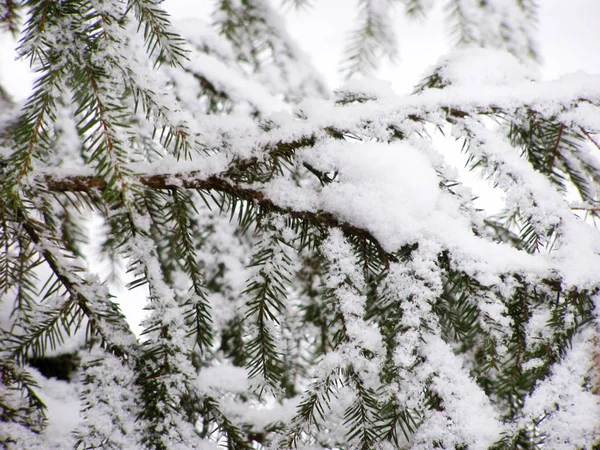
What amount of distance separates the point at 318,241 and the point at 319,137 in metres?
0.20

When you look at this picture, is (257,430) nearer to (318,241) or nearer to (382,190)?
(318,241)

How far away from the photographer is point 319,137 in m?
0.72

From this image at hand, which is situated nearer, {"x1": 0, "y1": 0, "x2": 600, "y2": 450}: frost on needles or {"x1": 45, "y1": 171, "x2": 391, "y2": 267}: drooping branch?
{"x1": 0, "y1": 0, "x2": 600, "y2": 450}: frost on needles

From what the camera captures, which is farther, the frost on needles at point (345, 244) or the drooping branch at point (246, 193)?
the drooping branch at point (246, 193)

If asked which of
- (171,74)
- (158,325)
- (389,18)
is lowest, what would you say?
(158,325)

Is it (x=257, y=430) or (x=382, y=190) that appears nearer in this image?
(x=382, y=190)

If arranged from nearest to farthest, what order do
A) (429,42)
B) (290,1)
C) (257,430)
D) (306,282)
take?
(257,430) → (306,282) → (290,1) → (429,42)

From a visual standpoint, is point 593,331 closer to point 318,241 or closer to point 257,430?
point 318,241

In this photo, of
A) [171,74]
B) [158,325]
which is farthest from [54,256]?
[171,74]

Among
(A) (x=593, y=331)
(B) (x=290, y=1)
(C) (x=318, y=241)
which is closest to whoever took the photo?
(A) (x=593, y=331)

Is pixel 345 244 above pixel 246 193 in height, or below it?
below

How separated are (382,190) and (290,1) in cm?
146

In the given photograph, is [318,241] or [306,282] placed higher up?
[306,282]

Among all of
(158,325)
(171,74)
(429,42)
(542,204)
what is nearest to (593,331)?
(542,204)
